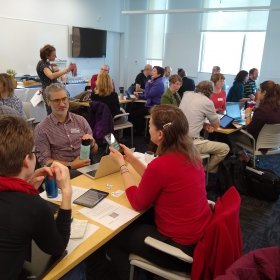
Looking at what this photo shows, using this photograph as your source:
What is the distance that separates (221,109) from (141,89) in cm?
214

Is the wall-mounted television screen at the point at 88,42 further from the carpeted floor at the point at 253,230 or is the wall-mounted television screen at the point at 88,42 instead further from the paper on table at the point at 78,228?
the paper on table at the point at 78,228

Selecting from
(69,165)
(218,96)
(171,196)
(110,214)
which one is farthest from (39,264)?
(218,96)

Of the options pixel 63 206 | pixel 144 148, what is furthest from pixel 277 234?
pixel 144 148

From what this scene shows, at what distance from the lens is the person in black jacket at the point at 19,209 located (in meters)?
0.95

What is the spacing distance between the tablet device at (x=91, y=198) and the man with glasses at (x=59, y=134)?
0.55 meters

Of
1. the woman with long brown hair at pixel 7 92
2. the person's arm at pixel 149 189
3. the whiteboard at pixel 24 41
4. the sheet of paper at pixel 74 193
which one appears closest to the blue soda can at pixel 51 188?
the sheet of paper at pixel 74 193

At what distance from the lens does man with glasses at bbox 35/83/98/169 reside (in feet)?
7.38

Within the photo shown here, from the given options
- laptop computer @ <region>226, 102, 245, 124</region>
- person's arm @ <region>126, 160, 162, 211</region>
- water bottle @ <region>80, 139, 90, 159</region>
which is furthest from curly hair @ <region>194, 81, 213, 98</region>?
person's arm @ <region>126, 160, 162, 211</region>

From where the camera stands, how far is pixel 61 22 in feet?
24.0

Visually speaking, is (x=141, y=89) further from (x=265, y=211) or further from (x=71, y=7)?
(x=265, y=211)

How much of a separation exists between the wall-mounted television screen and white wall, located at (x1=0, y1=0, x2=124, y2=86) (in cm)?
17

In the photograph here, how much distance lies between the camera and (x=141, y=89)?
20.1 ft

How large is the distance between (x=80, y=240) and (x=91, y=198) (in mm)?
353

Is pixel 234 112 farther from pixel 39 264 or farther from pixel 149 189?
→ pixel 39 264
